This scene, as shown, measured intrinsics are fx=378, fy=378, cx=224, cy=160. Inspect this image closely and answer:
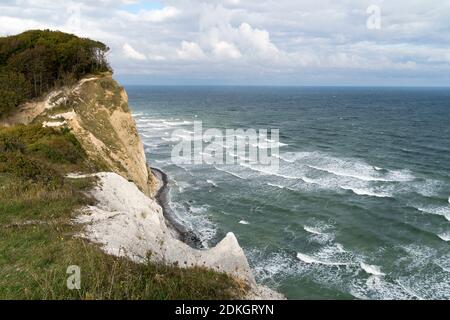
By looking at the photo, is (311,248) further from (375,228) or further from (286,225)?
(375,228)

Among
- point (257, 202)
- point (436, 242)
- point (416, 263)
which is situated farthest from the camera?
point (257, 202)

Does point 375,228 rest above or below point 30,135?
below

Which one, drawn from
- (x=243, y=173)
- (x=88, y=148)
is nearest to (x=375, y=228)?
(x=243, y=173)

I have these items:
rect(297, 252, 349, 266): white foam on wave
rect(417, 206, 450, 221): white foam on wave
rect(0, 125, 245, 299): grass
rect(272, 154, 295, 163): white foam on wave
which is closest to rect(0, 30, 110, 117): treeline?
rect(0, 125, 245, 299): grass

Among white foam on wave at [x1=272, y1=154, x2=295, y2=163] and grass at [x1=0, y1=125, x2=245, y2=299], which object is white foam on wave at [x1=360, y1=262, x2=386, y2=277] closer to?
grass at [x1=0, y1=125, x2=245, y2=299]

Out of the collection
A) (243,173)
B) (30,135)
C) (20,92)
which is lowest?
(243,173)

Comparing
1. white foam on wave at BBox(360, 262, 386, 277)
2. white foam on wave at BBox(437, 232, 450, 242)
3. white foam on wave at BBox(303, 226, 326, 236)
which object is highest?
white foam on wave at BBox(437, 232, 450, 242)

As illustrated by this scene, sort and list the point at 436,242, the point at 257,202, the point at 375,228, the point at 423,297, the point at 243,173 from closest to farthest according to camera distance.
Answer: the point at 423,297, the point at 436,242, the point at 375,228, the point at 257,202, the point at 243,173
